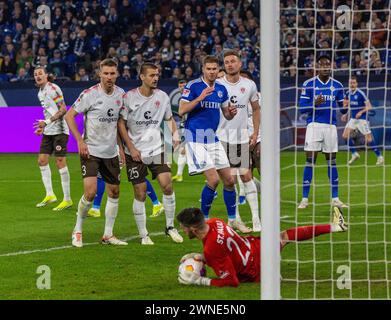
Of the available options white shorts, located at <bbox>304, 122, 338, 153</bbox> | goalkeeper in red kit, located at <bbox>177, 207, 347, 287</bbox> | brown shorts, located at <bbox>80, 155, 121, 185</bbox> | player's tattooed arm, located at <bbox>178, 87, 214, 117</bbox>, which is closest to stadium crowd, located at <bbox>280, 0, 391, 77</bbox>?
white shorts, located at <bbox>304, 122, 338, 153</bbox>

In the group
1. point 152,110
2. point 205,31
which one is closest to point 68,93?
point 205,31

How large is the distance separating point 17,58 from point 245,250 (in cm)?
2069

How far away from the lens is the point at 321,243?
1073 cm

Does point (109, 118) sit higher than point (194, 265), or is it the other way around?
point (109, 118)

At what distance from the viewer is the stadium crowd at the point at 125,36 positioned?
89.0ft

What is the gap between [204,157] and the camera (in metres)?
11.5

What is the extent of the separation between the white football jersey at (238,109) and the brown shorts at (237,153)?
7 cm

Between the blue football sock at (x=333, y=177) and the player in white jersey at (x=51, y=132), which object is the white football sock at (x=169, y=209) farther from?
the player in white jersey at (x=51, y=132)

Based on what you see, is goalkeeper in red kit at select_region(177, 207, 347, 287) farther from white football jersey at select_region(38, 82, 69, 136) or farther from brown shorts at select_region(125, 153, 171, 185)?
white football jersey at select_region(38, 82, 69, 136)

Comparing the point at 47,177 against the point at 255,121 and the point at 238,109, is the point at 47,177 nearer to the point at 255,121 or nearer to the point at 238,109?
the point at 238,109

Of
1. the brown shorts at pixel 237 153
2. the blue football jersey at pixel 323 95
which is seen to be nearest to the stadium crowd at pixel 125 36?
the blue football jersey at pixel 323 95

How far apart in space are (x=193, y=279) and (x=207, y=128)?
339 cm

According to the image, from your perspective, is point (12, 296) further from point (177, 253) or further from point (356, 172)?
point (356, 172)

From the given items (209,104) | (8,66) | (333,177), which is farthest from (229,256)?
(8,66)
